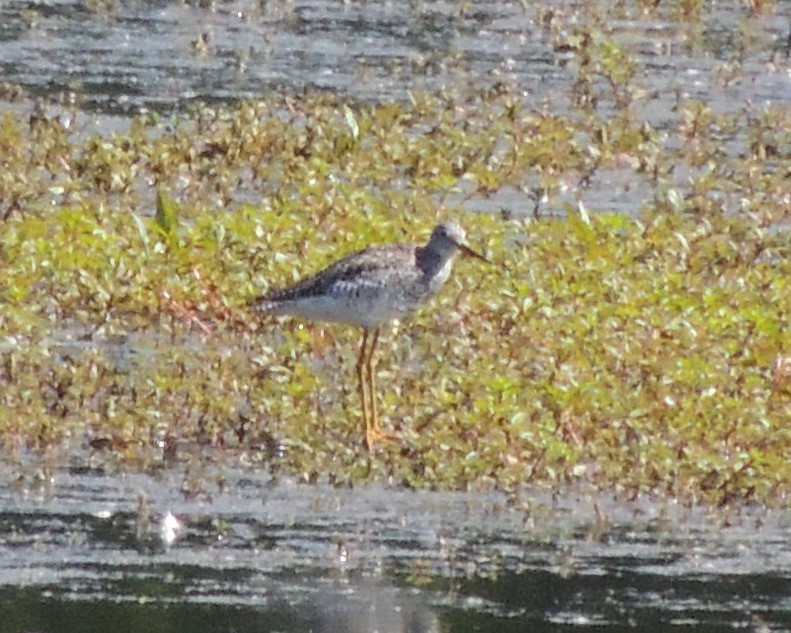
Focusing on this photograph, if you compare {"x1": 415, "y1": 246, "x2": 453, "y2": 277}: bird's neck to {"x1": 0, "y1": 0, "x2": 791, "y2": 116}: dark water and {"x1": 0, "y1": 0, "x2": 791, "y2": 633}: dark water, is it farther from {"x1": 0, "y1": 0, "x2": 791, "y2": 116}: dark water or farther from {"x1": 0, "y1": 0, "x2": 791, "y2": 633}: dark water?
{"x1": 0, "y1": 0, "x2": 791, "y2": 116}: dark water

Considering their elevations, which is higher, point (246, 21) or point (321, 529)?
point (246, 21)

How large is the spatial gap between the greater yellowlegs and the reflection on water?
1219mm

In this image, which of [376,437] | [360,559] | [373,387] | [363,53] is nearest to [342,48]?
[363,53]

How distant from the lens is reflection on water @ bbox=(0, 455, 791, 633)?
8.24m

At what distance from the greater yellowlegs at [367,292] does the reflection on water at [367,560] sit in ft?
4.00

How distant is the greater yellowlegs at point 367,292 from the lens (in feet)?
36.0

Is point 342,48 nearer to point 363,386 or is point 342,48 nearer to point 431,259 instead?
point 431,259

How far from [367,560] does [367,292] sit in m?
2.38

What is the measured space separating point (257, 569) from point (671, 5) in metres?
12.9

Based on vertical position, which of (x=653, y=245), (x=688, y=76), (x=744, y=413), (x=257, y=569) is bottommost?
(x=257, y=569)

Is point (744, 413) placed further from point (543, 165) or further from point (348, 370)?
point (543, 165)

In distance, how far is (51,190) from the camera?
13570mm

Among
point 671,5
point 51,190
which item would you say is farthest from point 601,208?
point 671,5

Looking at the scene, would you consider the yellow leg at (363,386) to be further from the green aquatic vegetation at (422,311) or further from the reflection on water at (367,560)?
the reflection on water at (367,560)
